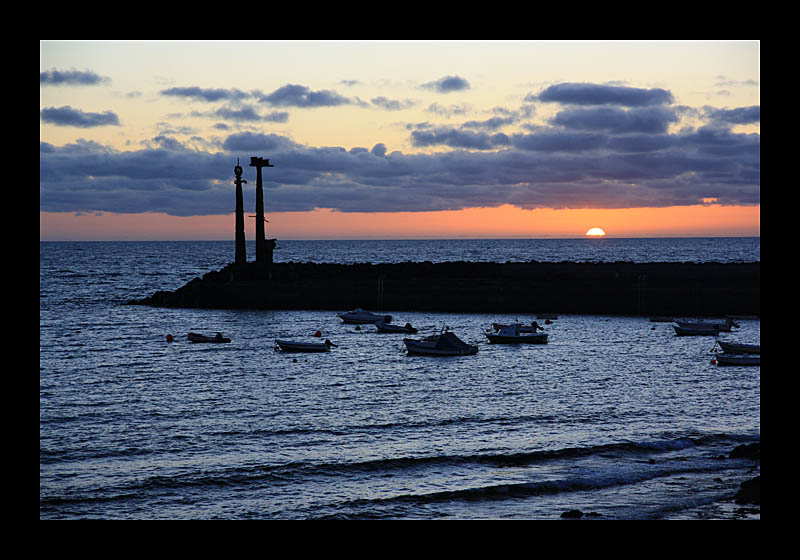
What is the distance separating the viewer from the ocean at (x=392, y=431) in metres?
18.0

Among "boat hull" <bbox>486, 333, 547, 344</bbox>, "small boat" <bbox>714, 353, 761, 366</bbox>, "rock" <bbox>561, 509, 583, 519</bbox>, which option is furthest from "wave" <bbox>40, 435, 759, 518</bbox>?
"boat hull" <bbox>486, 333, 547, 344</bbox>

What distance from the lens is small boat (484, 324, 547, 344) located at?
50.2m

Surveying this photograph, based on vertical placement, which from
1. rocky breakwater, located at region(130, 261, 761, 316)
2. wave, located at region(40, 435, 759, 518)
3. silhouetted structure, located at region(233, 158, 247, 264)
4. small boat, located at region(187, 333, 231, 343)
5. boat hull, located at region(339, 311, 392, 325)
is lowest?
wave, located at region(40, 435, 759, 518)

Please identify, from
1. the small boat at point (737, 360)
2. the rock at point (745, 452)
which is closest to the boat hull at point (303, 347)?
the small boat at point (737, 360)

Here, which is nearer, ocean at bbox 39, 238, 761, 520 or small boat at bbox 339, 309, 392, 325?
ocean at bbox 39, 238, 761, 520

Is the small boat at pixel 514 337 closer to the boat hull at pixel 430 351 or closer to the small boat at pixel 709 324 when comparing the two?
the boat hull at pixel 430 351

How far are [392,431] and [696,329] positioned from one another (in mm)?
36795

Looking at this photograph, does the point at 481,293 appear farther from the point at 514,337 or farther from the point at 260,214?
the point at 260,214

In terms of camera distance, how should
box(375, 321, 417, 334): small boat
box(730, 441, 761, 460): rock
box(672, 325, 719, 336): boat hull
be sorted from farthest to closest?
1. box(375, 321, 417, 334): small boat
2. box(672, 325, 719, 336): boat hull
3. box(730, 441, 761, 460): rock

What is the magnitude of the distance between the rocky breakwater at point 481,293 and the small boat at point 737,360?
25413 mm

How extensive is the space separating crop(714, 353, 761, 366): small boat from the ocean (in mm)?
1093

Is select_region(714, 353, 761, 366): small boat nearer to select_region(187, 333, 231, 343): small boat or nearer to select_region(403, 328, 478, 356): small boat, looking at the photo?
select_region(403, 328, 478, 356): small boat
